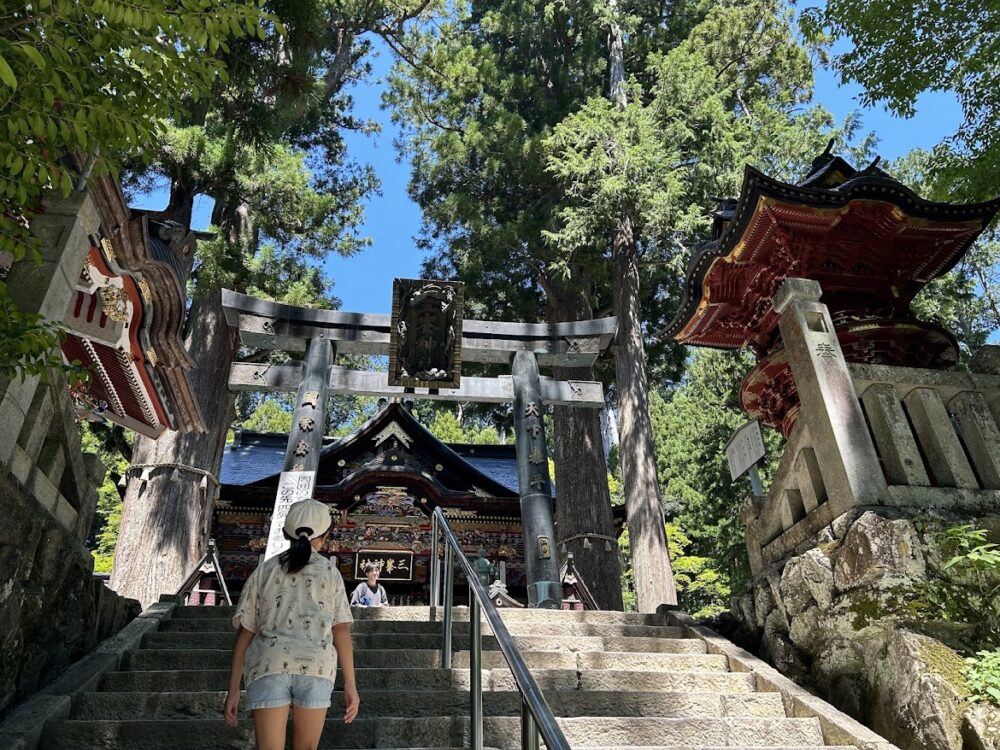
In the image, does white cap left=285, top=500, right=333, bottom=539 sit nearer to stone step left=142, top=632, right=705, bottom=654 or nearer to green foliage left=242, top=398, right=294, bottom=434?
stone step left=142, top=632, right=705, bottom=654

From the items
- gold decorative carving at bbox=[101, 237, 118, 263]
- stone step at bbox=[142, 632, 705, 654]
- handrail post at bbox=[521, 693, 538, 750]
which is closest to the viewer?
handrail post at bbox=[521, 693, 538, 750]

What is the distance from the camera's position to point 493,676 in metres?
4.19

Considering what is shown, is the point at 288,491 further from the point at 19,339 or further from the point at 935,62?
the point at 935,62

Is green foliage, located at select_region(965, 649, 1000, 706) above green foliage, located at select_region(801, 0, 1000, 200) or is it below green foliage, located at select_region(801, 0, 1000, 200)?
below

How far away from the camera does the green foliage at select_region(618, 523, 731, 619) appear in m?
18.3

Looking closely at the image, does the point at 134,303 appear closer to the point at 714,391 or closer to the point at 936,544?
the point at 936,544

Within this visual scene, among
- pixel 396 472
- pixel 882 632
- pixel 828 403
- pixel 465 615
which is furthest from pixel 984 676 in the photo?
pixel 396 472

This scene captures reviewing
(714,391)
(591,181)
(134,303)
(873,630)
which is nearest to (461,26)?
(591,181)

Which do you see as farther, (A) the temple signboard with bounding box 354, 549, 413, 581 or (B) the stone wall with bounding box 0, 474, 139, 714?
(A) the temple signboard with bounding box 354, 549, 413, 581

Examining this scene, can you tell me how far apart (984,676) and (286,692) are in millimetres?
3099

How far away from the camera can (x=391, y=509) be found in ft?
42.1

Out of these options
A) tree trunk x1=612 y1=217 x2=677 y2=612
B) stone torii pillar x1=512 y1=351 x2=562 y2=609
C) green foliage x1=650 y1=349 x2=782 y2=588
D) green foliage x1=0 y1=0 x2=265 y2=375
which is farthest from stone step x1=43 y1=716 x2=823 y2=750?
green foliage x1=650 y1=349 x2=782 y2=588

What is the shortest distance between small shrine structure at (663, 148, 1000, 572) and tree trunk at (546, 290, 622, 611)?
3.72 m

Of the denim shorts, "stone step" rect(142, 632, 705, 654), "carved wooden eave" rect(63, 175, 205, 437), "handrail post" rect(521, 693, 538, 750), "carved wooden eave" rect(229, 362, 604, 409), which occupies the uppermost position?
"carved wooden eave" rect(229, 362, 604, 409)
